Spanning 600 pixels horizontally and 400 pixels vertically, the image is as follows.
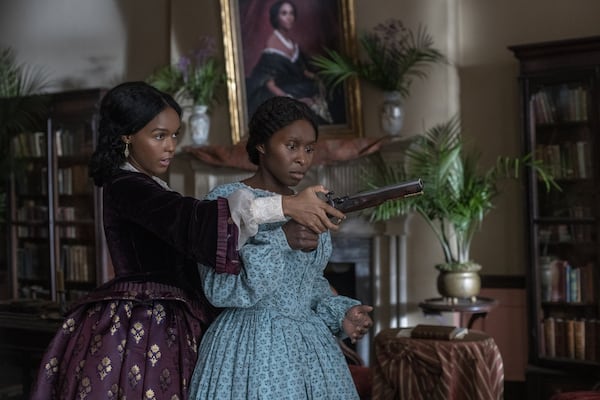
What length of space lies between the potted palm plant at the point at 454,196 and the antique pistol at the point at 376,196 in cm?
292

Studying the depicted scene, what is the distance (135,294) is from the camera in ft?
6.27

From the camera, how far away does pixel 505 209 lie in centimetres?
527

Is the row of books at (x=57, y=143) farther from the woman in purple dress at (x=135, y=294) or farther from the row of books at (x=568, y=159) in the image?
the woman in purple dress at (x=135, y=294)

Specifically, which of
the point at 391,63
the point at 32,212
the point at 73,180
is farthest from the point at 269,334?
the point at 32,212

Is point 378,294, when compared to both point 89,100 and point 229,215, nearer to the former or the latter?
point 89,100

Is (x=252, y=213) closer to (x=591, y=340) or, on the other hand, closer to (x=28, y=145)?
(x=591, y=340)

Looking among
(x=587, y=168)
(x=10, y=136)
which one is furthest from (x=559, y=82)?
(x=10, y=136)

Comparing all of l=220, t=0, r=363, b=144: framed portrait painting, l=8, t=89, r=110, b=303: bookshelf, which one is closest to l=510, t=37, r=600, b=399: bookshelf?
l=220, t=0, r=363, b=144: framed portrait painting

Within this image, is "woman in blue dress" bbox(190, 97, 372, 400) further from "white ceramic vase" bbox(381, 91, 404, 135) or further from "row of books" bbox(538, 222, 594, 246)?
"white ceramic vase" bbox(381, 91, 404, 135)

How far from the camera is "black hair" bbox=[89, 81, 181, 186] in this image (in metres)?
1.94

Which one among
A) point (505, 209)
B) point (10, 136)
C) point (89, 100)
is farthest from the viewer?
point (10, 136)

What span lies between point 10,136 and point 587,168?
4.94 m

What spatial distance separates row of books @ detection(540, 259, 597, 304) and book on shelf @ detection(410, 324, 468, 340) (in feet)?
4.75

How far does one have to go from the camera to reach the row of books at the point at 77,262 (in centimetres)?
677
